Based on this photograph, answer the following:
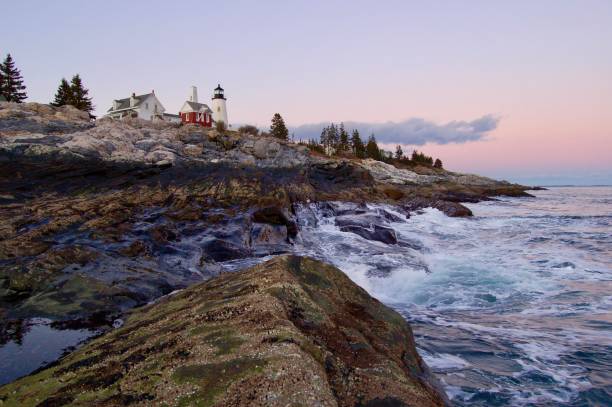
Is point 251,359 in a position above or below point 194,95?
below

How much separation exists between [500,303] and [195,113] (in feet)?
283

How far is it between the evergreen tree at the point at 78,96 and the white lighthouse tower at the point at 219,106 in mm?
27537

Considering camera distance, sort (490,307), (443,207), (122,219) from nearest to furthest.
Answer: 1. (490,307)
2. (122,219)
3. (443,207)

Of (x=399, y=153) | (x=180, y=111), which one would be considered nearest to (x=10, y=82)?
(x=180, y=111)

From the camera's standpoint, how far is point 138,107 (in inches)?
3199

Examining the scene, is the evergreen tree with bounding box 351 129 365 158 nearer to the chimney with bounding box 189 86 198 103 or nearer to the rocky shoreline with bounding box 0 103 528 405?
the chimney with bounding box 189 86 198 103

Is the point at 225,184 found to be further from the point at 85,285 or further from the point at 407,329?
the point at 407,329

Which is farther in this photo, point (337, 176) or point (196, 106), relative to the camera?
point (196, 106)

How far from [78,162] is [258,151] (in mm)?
36828

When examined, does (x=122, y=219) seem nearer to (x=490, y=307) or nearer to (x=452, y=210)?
(x=490, y=307)

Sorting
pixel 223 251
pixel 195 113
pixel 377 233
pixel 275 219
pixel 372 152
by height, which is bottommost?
pixel 377 233

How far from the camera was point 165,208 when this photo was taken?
20.0 m

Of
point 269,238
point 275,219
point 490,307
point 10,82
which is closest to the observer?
point 490,307

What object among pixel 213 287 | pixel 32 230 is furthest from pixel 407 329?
pixel 32 230
